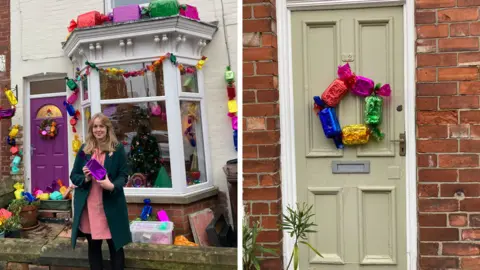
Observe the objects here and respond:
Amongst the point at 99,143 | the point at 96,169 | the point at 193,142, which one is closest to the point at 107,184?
the point at 96,169

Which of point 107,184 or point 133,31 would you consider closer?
point 107,184

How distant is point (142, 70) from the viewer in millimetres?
3420

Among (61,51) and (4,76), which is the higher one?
(61,51)

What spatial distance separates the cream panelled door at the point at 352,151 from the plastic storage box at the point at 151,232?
0.95 metres

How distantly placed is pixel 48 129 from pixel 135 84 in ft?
2.66

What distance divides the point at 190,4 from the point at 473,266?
2373 millimetres

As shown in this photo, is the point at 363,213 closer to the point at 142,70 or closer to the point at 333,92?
the point at 333,92

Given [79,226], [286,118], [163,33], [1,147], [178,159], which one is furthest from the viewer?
[178,159]

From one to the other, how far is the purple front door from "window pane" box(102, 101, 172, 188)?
0.47m

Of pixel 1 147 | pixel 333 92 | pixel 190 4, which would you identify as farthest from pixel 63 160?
pixel 333 92

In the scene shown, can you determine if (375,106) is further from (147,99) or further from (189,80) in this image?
(147,99)

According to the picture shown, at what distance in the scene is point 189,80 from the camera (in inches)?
120

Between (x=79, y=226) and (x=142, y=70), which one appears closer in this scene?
(x=79, y=226)

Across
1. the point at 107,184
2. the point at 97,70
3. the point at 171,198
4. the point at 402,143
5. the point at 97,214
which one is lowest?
the point at 171,198
